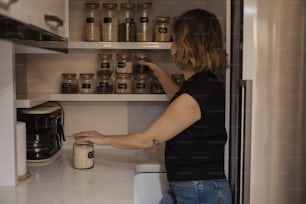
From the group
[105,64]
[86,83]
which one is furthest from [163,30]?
[86,83]

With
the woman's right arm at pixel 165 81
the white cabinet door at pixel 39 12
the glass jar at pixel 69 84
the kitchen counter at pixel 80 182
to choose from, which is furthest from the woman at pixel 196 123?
the glass jar at pixel 69 84

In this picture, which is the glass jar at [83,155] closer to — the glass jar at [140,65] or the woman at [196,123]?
the woman at [196,123]

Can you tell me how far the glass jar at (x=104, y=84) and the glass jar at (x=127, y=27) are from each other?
0.58ft

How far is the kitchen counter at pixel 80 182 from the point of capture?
128cm

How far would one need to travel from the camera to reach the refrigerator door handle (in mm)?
1311

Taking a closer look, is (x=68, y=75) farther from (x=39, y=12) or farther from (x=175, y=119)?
(x=39, y=12)

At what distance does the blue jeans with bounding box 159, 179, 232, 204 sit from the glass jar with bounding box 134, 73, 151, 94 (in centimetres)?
55

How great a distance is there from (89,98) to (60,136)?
0.80 ft

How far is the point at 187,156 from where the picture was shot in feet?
4.63

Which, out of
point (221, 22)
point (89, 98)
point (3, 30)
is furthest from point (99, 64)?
point (3, 30)

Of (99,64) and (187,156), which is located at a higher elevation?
(99,64)

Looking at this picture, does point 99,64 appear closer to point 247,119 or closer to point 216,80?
point 216,80

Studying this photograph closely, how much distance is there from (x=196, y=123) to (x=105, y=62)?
2.14 feet

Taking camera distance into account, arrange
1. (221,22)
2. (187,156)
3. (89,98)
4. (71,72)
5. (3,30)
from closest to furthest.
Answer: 1. (3,30)
2. (187,156)
3. (221,22)
4. (89,98)
5. (71,72)
